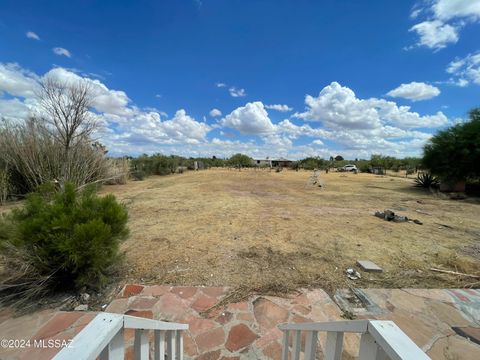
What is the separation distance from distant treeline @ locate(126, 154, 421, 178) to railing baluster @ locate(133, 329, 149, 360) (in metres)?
17.2

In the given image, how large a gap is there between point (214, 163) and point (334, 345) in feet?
172

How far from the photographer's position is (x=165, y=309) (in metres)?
2.42

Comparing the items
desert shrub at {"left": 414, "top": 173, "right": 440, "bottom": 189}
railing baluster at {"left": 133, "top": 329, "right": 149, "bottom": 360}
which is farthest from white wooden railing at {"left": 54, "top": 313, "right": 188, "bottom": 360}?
desert shrub at {"left": 414, "top": 173, "right": 440, "bottom": 189}

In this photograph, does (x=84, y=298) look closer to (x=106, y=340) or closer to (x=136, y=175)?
(x=106, y=340)

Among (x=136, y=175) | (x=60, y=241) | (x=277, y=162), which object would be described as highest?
(x=277, y=162)

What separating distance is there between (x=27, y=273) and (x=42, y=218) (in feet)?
2.24

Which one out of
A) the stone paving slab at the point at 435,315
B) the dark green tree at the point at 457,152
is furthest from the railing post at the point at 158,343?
the dark green tree at the point at 457,152

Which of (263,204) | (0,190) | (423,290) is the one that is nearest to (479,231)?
(423,290)

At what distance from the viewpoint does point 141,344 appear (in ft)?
3.32

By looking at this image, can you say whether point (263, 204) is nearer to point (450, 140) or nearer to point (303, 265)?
point (303, 265)

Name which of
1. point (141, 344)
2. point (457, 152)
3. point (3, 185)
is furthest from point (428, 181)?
point (3, 185)

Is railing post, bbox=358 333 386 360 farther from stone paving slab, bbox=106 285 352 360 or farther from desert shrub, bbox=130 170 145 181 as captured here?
desert shrub, bbox=130 170 145 181

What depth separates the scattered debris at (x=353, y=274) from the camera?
3109 millimetres

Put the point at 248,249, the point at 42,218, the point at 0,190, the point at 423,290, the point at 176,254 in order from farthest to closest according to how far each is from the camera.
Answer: the point at 0,190 < the point at 248,249 < the point at 176,254 < the point at 423,290 < the point at 42,218
